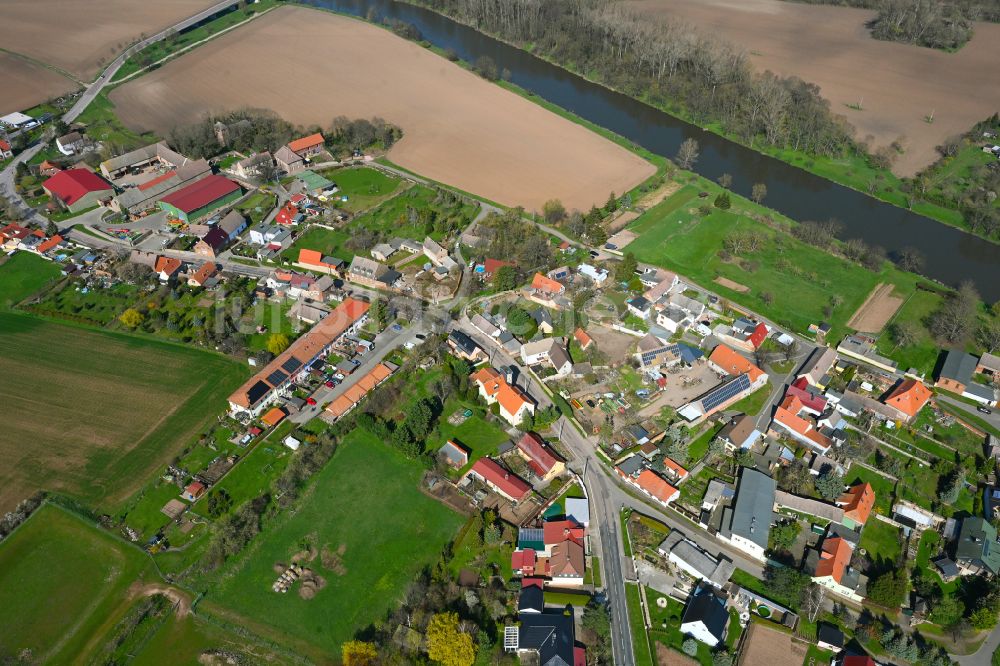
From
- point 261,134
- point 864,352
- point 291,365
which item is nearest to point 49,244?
point 261,134

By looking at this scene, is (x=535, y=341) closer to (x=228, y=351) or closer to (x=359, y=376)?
(x=359, y=376)

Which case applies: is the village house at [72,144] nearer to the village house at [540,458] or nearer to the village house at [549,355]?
the village house at [549,355]

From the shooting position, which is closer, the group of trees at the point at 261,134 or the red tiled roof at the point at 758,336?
the red tiled roof at the point at 758,336

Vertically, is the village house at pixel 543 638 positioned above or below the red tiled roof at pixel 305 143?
below

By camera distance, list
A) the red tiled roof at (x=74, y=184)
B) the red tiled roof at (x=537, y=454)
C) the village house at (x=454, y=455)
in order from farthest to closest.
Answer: the red tiled roof at (x=74, y=184) → the village house at (x=454, y=455) → the red tiled roof at (x=537, y=454)

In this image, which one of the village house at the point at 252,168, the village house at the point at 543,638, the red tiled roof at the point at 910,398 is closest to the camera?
the village house at the point at 543,638

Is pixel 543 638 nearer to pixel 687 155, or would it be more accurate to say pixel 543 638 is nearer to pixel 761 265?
pixel 761 265

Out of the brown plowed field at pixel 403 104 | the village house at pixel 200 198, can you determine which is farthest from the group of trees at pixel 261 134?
the village house at pixel 200 198

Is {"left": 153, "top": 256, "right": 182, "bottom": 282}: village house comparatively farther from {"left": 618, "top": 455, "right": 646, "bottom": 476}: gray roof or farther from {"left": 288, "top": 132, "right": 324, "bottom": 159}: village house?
{"left": 618, "top": 455, "right": 646, "bottom": 476}: gray roof
